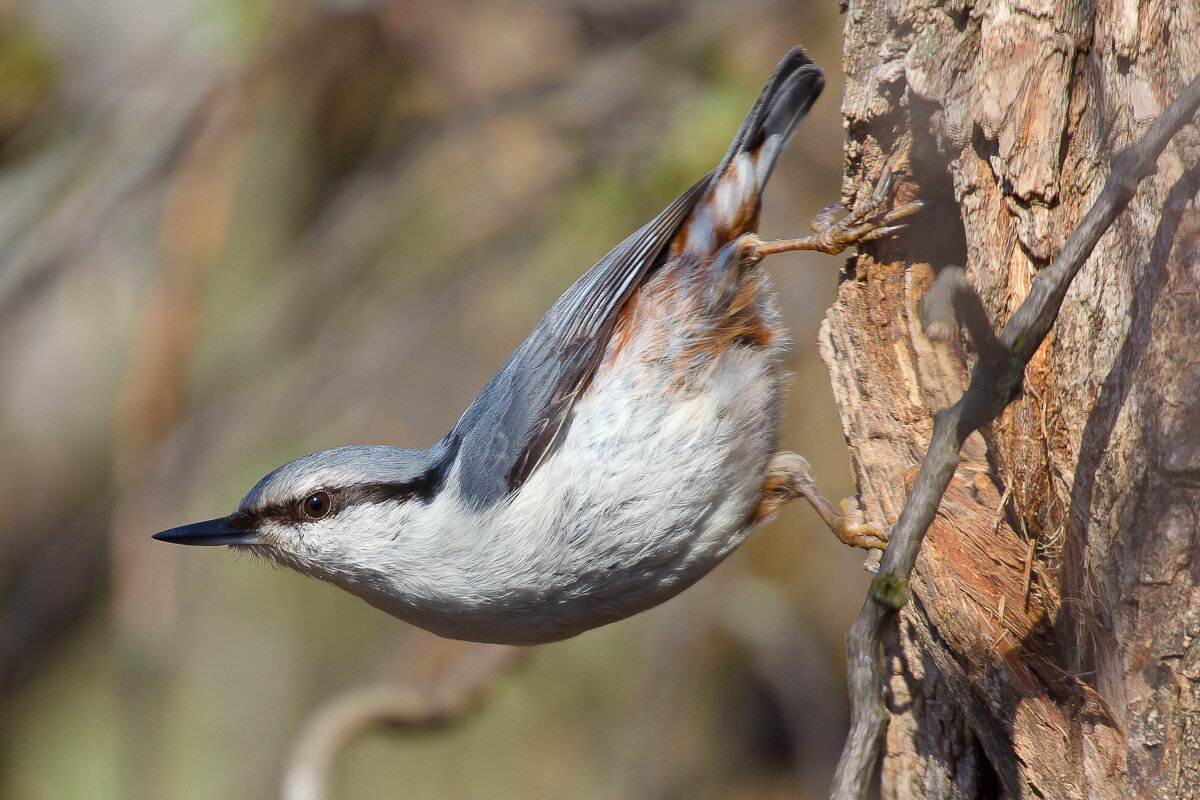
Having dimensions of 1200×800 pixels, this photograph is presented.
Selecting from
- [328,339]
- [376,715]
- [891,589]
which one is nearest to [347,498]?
[376,715]

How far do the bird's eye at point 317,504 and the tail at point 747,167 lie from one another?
1.06m

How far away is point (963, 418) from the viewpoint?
1323 millimetres

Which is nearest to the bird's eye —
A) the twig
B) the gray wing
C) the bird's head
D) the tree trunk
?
the bird's head

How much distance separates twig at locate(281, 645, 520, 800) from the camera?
9.27 ft

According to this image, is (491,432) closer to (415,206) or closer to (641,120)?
(641,120)

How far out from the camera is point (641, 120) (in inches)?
159

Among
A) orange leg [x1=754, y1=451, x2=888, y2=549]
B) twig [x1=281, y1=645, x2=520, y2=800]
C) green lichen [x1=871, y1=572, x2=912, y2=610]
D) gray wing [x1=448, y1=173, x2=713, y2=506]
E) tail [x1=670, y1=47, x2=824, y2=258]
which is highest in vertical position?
tail [x1=670, y1=47, x2=824, y2=258]

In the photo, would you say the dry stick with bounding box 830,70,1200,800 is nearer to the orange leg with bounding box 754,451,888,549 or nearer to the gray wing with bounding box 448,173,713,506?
the orange leg with bounding box 754,451,888,549

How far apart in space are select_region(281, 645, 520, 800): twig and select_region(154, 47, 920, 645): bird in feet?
2.54

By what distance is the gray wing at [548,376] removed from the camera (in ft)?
7.25

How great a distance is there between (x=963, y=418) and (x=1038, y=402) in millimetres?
461

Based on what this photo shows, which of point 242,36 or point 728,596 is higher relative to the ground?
point 242,36

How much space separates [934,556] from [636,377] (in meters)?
0.77

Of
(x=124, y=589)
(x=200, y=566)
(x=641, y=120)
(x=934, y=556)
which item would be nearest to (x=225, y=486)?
(x=200, y=566)
